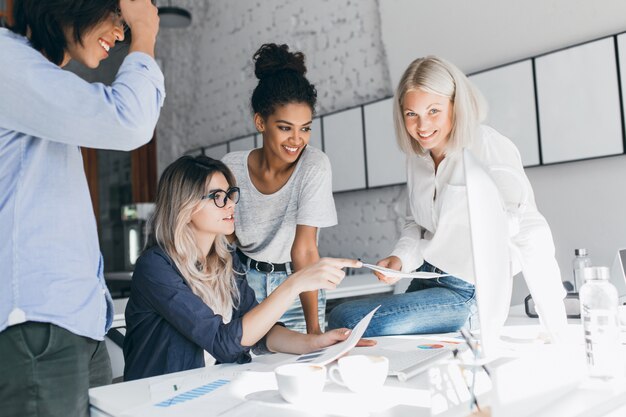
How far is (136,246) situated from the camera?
4289 mm

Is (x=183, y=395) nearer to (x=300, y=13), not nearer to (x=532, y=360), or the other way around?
(x=532, y=360)

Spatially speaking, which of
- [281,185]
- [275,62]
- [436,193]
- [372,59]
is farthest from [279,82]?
[372,59]

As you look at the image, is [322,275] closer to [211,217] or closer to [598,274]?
[211,217]

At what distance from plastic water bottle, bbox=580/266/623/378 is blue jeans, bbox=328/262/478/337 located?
581 mm

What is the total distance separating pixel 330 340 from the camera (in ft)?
4.38

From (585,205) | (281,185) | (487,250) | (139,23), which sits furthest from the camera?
(585,205)

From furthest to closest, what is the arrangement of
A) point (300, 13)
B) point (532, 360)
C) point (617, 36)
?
point (300, 13) < point (617, 36) < point (532, 360)

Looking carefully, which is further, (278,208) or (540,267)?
(278,208)

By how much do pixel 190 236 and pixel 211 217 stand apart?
0.08 metres

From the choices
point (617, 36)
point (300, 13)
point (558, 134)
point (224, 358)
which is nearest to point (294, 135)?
point (224, 358)

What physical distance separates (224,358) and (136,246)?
327 centimetres

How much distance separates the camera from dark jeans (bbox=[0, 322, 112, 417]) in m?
0.85

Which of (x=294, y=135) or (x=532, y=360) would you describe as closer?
(x=532, y=360)

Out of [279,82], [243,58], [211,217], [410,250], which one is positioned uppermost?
[243,58]
